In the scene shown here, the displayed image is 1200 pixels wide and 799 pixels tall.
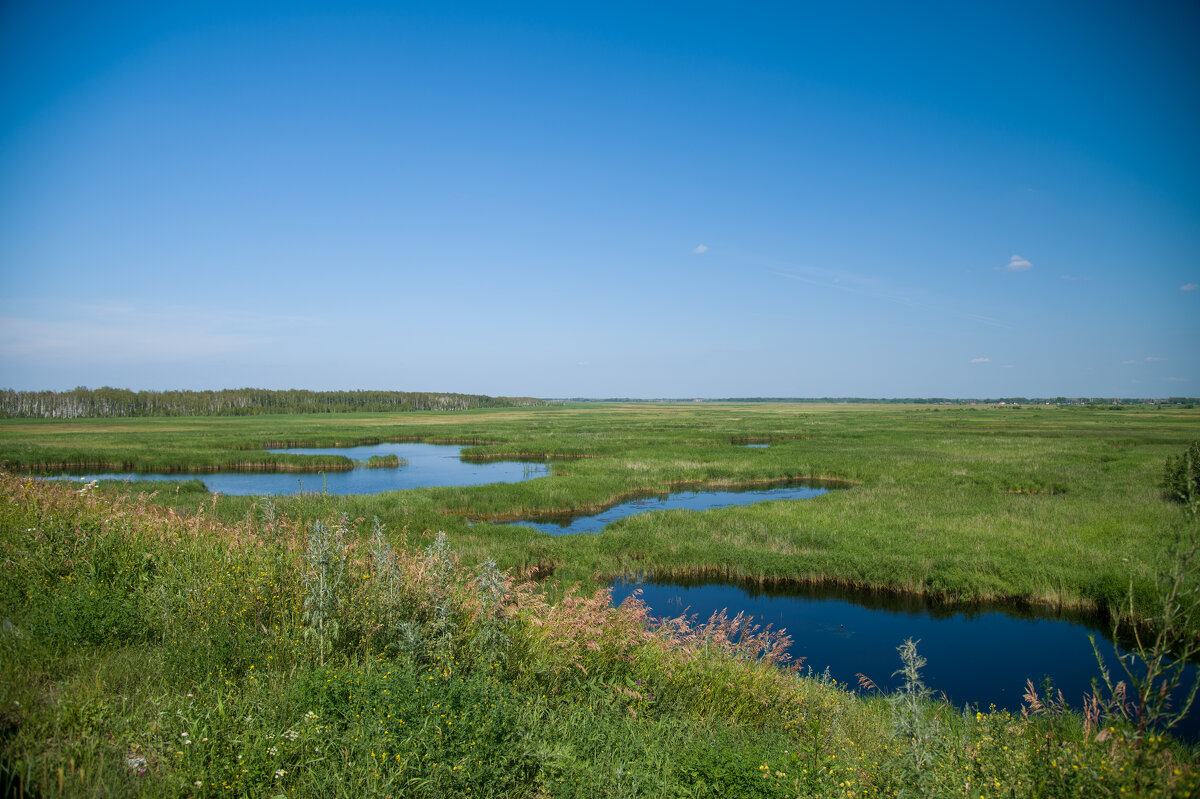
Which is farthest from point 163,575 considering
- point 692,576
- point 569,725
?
point 692,576

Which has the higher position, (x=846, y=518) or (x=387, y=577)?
(x=387, y=577)

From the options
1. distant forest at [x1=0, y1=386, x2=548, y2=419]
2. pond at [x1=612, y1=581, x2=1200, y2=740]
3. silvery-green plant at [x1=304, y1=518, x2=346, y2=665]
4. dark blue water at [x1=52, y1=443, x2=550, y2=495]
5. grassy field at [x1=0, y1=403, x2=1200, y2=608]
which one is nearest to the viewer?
silvery-green plant at [x1=304, y1=518, x2=346, y2=665]

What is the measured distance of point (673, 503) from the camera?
2716cm

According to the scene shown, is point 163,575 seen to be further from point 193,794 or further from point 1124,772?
point 1124,772

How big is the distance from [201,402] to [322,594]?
157 m

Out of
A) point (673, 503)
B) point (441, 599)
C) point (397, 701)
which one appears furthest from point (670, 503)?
point (397, 701)

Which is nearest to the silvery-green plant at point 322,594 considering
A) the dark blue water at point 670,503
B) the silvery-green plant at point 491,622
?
the silvery-green plant at point 491,622

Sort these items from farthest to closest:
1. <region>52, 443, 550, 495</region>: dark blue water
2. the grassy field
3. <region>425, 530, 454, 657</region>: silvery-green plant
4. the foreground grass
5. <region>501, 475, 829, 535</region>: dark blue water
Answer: <region>52, 443, 550, 495</region>: dark blue water → <region>501, 475, 829, 535</region>: dark blue water → the grassy field → <region>425, 530, 454, 657</region>: silvery-green plant → the foreground grass

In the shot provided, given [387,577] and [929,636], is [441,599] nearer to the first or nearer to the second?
[387,577]

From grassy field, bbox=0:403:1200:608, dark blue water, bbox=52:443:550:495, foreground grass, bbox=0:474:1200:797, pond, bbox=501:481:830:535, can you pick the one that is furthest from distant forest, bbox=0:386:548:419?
foreground grass, bbox=0:474:1200:797

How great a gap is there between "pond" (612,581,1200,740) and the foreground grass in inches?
159

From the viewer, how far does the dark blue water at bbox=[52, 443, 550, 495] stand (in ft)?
102

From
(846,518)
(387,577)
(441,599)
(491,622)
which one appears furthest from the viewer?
(846,518)

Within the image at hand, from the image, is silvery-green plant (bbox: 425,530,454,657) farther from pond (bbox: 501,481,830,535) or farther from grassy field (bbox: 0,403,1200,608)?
pond (bbox: 501,481,830,535)
